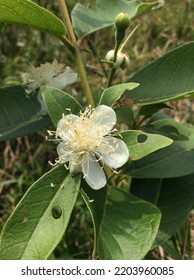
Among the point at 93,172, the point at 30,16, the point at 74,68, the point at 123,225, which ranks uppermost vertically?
the point at 30,16

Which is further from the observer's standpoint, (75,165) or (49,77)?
(49,77)

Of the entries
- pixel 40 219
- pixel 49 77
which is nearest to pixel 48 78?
pixel 49 77

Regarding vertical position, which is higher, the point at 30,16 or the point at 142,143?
the point at 30,16

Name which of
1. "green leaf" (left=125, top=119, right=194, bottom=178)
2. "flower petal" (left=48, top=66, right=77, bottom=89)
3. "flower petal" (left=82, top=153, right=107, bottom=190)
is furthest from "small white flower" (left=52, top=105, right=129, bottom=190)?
"flower petal" (left=48, top=66, right=77, bottom=89)

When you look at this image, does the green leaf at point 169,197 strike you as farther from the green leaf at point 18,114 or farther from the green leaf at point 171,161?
the green leaf at point 18,114

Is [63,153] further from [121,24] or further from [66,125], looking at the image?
A: [121,24]

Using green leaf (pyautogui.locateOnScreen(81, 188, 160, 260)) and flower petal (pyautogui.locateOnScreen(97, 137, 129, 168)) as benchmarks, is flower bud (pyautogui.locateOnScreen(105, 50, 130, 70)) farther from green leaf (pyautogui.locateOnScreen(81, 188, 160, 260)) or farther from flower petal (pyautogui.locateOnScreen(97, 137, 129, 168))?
green leaf (pyautogui.locateOnScreen(81, 188, 160, 260))
